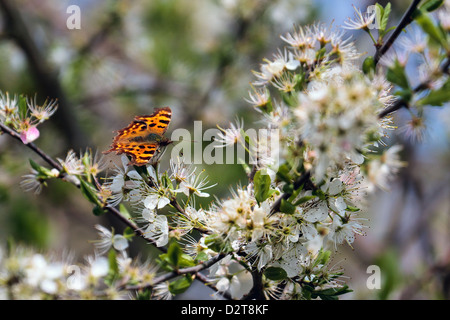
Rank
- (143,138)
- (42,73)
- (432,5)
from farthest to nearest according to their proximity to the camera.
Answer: (42,73)
(143,138)
(432,5)

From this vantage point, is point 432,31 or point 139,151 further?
point 139,151

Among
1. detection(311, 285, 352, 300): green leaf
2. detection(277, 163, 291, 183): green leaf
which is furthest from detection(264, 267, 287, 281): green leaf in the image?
detection(277, 163, 291, 183): green leaf

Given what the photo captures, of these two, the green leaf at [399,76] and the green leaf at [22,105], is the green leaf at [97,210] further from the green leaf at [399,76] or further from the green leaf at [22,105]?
the green leaf at [399,76]

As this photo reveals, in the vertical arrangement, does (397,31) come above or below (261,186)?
above

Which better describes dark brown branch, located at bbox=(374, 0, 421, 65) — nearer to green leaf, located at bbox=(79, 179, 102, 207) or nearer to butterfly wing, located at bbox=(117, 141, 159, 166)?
butterfly wing, located at bbox=(117, 141, 159, 166)

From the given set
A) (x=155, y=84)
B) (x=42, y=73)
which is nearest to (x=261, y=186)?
(x=42, y=73)

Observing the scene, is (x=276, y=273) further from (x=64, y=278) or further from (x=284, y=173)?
(x=64, y=278)

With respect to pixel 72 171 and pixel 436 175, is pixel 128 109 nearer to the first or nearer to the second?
pixel 72 171
